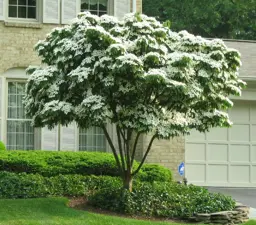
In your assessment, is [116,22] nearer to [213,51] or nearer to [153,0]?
[213,51]

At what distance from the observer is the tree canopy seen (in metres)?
29.6

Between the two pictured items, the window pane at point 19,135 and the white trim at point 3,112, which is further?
the window pane at point 19,135

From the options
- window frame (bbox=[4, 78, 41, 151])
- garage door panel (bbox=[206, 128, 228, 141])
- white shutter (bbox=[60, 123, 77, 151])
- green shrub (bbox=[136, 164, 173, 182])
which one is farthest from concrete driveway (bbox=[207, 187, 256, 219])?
window frame (bbox=[4, 78, 41, 151])

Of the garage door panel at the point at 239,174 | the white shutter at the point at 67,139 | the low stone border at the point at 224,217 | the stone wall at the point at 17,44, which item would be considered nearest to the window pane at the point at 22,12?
the stone wall at the point at 17,44

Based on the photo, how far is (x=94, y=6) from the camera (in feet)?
55.3

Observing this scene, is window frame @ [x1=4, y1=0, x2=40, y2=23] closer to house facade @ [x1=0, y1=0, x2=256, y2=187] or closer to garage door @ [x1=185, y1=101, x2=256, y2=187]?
house facade @ [x1=0, y1=0, x2=256, y2=187]

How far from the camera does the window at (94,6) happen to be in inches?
661

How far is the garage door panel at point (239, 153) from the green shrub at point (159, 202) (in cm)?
538

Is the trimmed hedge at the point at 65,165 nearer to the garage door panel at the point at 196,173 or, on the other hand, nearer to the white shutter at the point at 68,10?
the garage door panel at the point at 196,173

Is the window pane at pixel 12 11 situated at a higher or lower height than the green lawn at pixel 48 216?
higher

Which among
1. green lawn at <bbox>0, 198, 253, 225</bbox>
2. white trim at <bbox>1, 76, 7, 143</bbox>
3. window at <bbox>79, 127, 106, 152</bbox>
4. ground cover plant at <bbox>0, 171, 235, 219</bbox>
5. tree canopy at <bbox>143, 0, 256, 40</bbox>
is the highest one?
tree canopy at <bbox>143, 0, 256, 40</bbox>

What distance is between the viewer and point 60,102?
36.7 ft

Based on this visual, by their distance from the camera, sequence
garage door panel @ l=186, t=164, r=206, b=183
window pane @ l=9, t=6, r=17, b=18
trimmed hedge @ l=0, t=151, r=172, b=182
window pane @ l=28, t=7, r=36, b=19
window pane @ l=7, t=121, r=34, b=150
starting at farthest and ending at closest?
1. garage door panel @ l=186, t=164, r=206, b=183
2. window pane @ l=28, t=7, r=36, b=19
3. window pane @ l=9, t=6, r=17, b=18
4. window pane @ l=7, t=121, r=34, b=150
5. trimmed hedge @ l=0, t=151, r=172, b=182

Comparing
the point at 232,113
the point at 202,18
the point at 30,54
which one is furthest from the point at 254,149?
the point at 202,18
